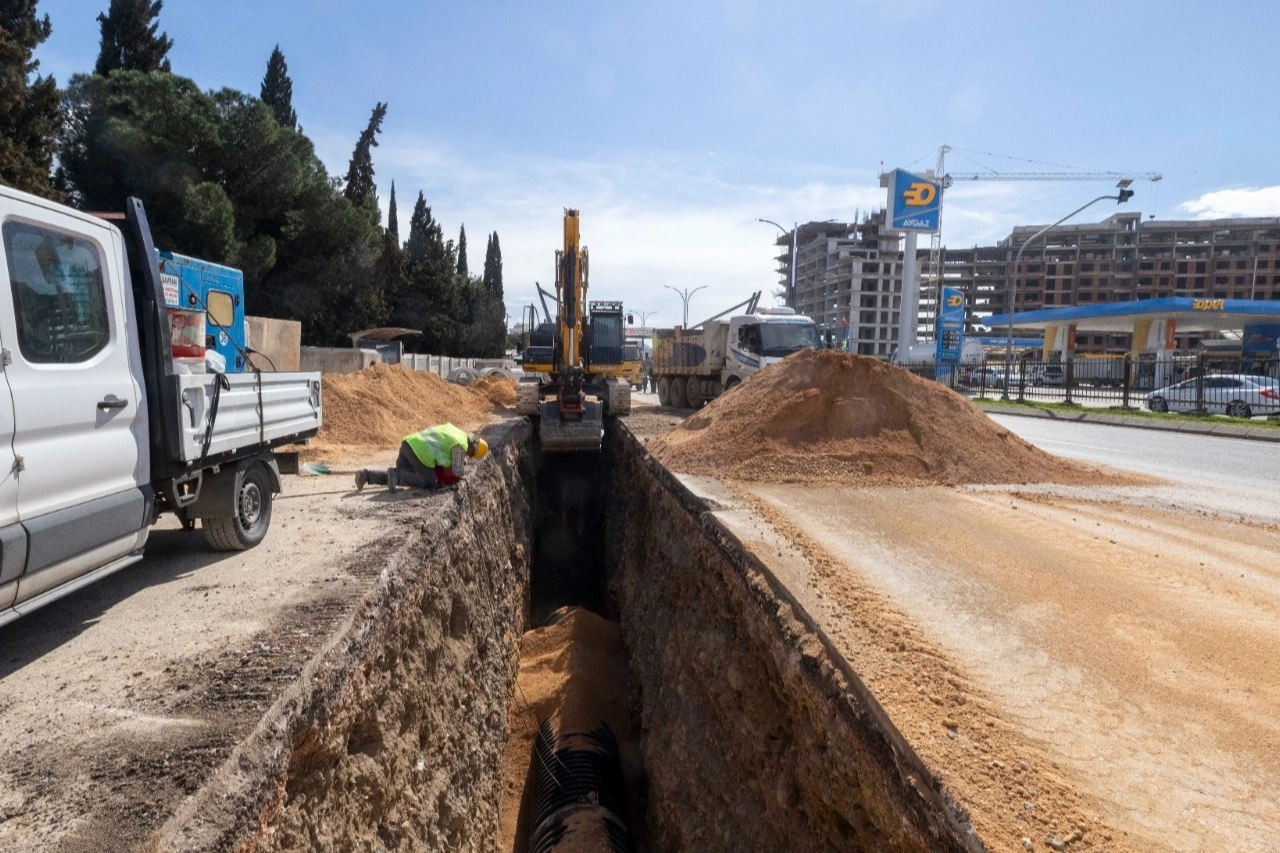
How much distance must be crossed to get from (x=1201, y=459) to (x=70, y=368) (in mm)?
15568

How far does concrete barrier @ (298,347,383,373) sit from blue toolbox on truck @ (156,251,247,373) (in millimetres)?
13519

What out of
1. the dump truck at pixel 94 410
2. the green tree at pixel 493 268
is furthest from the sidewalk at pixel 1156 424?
the green tree at pixel 493 268

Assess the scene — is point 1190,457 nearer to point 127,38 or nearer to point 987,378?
point 987,378

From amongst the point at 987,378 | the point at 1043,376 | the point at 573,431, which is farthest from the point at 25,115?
the point at 987,378

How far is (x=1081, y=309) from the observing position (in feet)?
157

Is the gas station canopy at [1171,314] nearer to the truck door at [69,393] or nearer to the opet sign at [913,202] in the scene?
the opet sign at [913,202]

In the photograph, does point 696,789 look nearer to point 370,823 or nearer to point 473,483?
point 370,823

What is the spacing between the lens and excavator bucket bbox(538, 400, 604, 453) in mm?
14156

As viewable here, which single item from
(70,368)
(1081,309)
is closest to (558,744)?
(70,368)

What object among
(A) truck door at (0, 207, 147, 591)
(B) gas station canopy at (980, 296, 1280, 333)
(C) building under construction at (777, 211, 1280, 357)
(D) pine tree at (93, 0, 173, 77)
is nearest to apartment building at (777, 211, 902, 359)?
(C) building under construction at (777, 211, 1280, 357)

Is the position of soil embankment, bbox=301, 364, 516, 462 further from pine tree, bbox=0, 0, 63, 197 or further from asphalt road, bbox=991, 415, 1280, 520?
asphalt road, bbox=991, 415, 1280, 520

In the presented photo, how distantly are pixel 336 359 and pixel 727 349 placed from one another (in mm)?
13045

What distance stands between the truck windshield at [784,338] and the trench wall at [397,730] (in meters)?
14.8

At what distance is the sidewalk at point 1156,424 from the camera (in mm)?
17906
